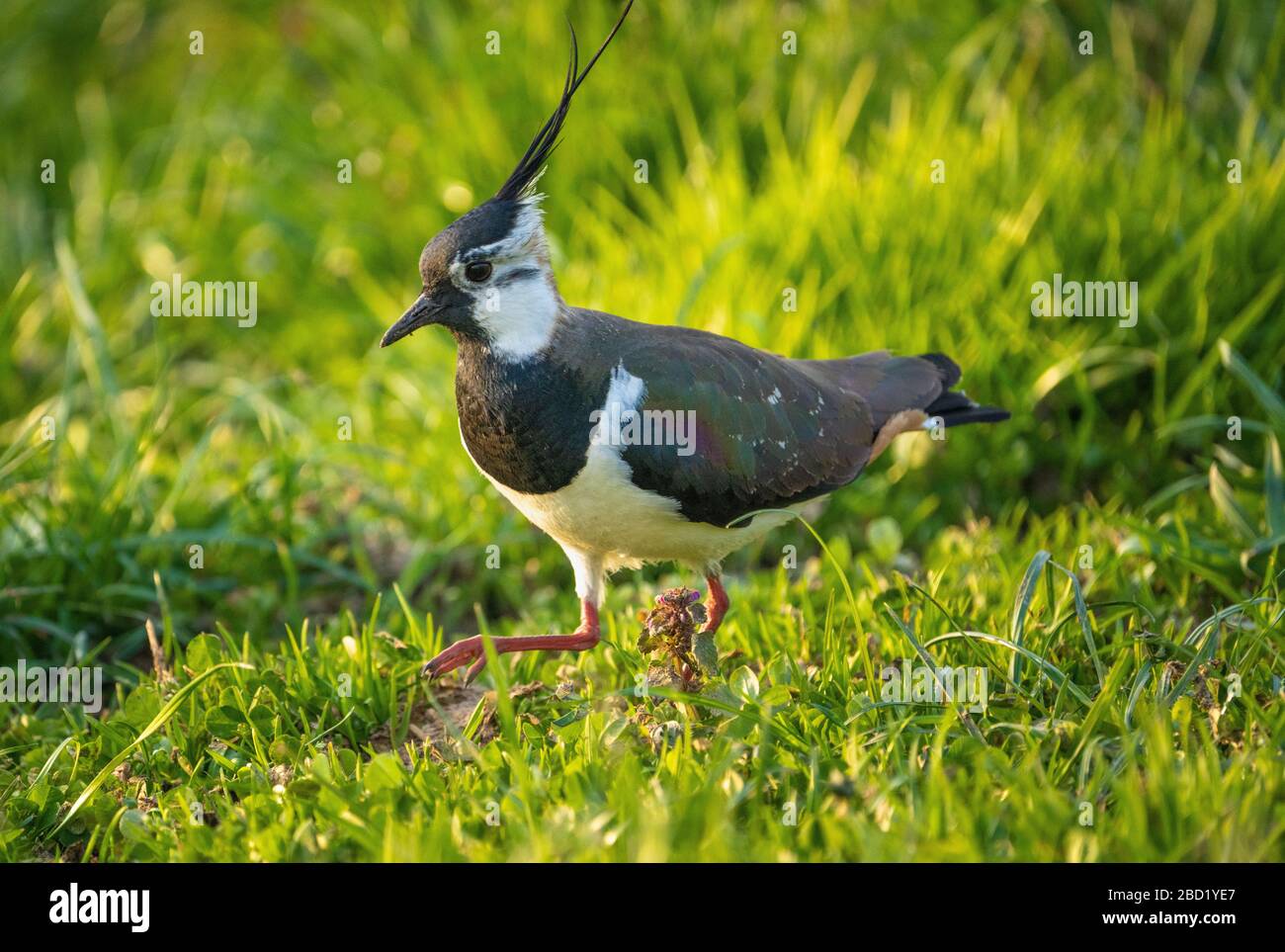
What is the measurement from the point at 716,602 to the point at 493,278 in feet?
3.70

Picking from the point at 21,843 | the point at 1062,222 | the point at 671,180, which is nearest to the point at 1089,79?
the point at 1062,222

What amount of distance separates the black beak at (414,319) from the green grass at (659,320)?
79cm

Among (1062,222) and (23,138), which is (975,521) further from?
(23,138)

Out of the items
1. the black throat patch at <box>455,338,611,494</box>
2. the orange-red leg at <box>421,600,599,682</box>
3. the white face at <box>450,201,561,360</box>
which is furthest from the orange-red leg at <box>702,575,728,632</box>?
the white face at <box>450,201,561,360</box>

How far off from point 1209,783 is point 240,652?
2.68 metres

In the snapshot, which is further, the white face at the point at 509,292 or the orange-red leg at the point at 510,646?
the orange-red leg at the point at 510,646

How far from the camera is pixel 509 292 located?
3680mm

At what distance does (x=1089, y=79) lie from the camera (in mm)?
6289

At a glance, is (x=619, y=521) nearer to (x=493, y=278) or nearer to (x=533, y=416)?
(x=533, y=416)

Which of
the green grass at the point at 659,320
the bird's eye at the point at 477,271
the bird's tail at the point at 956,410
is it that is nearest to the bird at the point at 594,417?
the bird's eye at the point at 477,271

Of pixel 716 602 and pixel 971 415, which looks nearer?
pixel 716 602

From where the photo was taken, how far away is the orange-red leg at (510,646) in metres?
3.74

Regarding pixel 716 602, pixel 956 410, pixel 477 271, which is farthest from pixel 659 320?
pixel 477 271

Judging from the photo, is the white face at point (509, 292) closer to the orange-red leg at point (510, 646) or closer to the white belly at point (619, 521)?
the white belly at point (619, 521)
